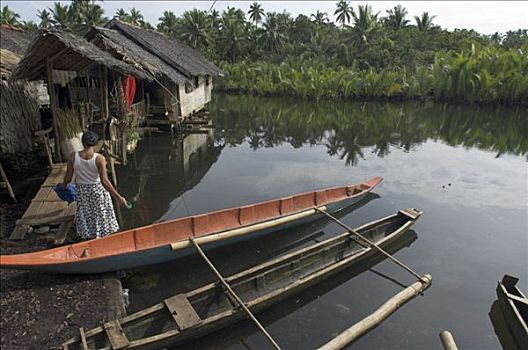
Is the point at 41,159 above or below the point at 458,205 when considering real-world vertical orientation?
above

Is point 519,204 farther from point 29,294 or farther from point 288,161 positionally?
point 29,294

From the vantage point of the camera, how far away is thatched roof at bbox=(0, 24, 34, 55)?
38.1 ft

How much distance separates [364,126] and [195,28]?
2278cm

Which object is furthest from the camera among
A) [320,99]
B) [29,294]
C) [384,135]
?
[320,99]

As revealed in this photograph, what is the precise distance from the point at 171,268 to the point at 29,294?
6.40 ft

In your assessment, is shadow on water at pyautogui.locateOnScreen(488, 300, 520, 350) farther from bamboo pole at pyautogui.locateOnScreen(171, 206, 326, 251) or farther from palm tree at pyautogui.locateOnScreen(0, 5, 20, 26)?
palm tree at pyautogui.locateOnScreen(0, 5, 20, 26)

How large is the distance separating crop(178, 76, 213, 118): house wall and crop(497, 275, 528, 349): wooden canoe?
11857 mm

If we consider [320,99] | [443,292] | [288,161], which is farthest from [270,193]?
[320,99]

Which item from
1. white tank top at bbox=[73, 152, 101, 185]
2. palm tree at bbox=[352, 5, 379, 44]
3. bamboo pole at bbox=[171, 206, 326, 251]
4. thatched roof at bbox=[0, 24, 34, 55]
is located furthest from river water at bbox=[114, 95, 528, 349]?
palm tree at bbox=[352, 5, 379, 44]

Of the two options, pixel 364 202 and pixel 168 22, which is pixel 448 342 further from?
pixel 168 22

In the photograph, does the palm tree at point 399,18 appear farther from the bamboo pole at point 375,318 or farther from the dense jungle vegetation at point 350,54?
the bamboo pole at point 375,318

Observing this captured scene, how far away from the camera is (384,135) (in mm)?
16047

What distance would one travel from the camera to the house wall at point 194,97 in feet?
48.0

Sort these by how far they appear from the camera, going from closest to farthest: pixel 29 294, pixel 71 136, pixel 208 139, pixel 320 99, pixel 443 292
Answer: pixel 29 294
pixel 443 292
pixel 71 136
pixel 208 139
pixel 320 99
